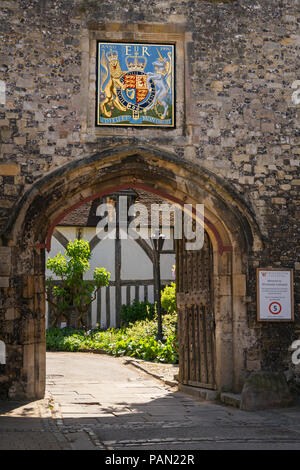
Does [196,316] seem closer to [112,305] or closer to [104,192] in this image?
[104,192]

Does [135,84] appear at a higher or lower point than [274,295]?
higher

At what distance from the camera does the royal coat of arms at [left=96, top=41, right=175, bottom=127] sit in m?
7.97

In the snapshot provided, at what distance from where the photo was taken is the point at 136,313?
17297 millimetres

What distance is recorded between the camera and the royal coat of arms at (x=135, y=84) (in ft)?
26.2

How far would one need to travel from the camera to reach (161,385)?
9633 mm

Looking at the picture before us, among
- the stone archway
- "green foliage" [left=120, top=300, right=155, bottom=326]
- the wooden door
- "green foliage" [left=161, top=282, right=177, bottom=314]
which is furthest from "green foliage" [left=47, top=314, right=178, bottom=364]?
Result: the stone archway

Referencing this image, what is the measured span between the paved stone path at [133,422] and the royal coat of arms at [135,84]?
3579 millimetres

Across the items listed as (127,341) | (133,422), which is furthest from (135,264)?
(133,422)

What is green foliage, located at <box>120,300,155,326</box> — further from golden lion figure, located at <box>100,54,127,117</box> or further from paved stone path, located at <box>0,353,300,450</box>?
golden lion figure, located at <box>100,54,127,117</box>

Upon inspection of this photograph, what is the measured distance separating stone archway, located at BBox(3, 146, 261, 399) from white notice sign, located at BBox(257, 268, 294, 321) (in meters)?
0.22

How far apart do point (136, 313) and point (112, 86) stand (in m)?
10.2
